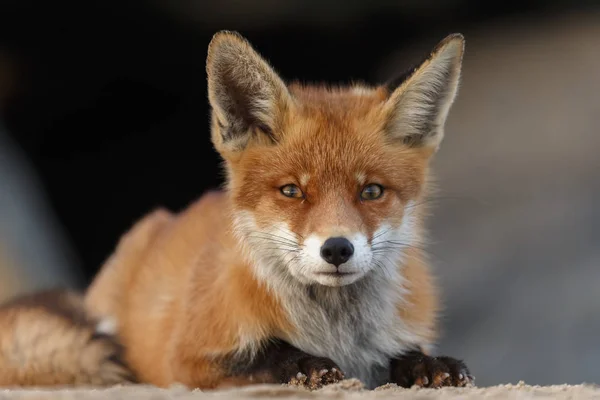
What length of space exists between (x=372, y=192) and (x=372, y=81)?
7.32m

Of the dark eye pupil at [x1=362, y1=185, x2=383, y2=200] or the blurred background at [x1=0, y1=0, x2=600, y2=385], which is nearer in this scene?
the dark eye pupil at [x1=362, y1=185, x2=383, y2=200]

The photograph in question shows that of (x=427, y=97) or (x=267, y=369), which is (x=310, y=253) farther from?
(x=427, y=97)

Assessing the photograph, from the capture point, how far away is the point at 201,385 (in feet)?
12.2

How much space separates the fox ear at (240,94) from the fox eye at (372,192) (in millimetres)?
488

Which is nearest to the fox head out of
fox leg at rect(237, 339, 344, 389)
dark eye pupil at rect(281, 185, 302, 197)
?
dark eye pupil at rect(281, 185, 302, 197)

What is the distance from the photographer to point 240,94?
386cm

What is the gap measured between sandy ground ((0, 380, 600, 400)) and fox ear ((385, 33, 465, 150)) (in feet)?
3.81

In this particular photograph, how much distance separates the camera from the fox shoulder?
4172 mm

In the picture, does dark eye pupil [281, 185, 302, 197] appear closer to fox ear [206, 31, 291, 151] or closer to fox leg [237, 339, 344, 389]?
fox ear [206, 31, 291, 151]

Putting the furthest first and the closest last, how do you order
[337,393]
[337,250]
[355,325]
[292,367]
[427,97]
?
[427,97], [355,325], [292,367], [337,250], [337,393]

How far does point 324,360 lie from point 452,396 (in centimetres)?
64

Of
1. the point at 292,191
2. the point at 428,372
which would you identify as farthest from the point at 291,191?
the point at 428,372

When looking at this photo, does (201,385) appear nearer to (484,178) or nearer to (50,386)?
(50,386)

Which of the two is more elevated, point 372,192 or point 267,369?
point 372,192
